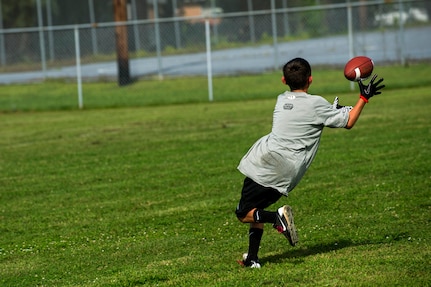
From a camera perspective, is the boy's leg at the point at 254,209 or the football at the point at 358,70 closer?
the boy's leg at the point at 254,209

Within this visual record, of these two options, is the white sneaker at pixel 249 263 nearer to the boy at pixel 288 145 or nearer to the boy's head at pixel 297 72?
the boy at pixel 288 145

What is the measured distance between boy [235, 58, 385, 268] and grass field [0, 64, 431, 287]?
459 millimetres

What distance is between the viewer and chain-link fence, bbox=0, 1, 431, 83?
94.6 feet

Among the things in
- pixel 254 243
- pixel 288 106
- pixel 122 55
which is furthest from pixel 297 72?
pixel 122 55

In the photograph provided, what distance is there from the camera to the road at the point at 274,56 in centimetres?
2858

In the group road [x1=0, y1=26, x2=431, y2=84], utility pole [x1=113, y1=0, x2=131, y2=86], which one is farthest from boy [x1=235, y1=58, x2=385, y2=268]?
road [x1=0, y1=26, x2=431, y2=84]

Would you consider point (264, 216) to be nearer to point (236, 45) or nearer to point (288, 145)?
point (288, 145)

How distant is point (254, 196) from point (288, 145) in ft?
1.54

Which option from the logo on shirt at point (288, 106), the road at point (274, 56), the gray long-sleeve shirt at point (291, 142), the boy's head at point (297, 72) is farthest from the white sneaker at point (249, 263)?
the road at point (274, 56)

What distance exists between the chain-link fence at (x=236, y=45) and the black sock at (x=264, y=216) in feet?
69.2

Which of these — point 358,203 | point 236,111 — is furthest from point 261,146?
point 236,111

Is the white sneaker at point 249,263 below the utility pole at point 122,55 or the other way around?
below

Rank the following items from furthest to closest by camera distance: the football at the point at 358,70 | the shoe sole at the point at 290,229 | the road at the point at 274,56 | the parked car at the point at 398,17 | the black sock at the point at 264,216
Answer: the parked car at the point at 398,17, the road at the point at 274,56, the football at the point at 358,70, the black sock at the point at 264,216, the shoe sole at the point at 290,229

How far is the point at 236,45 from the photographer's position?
98.6ft
